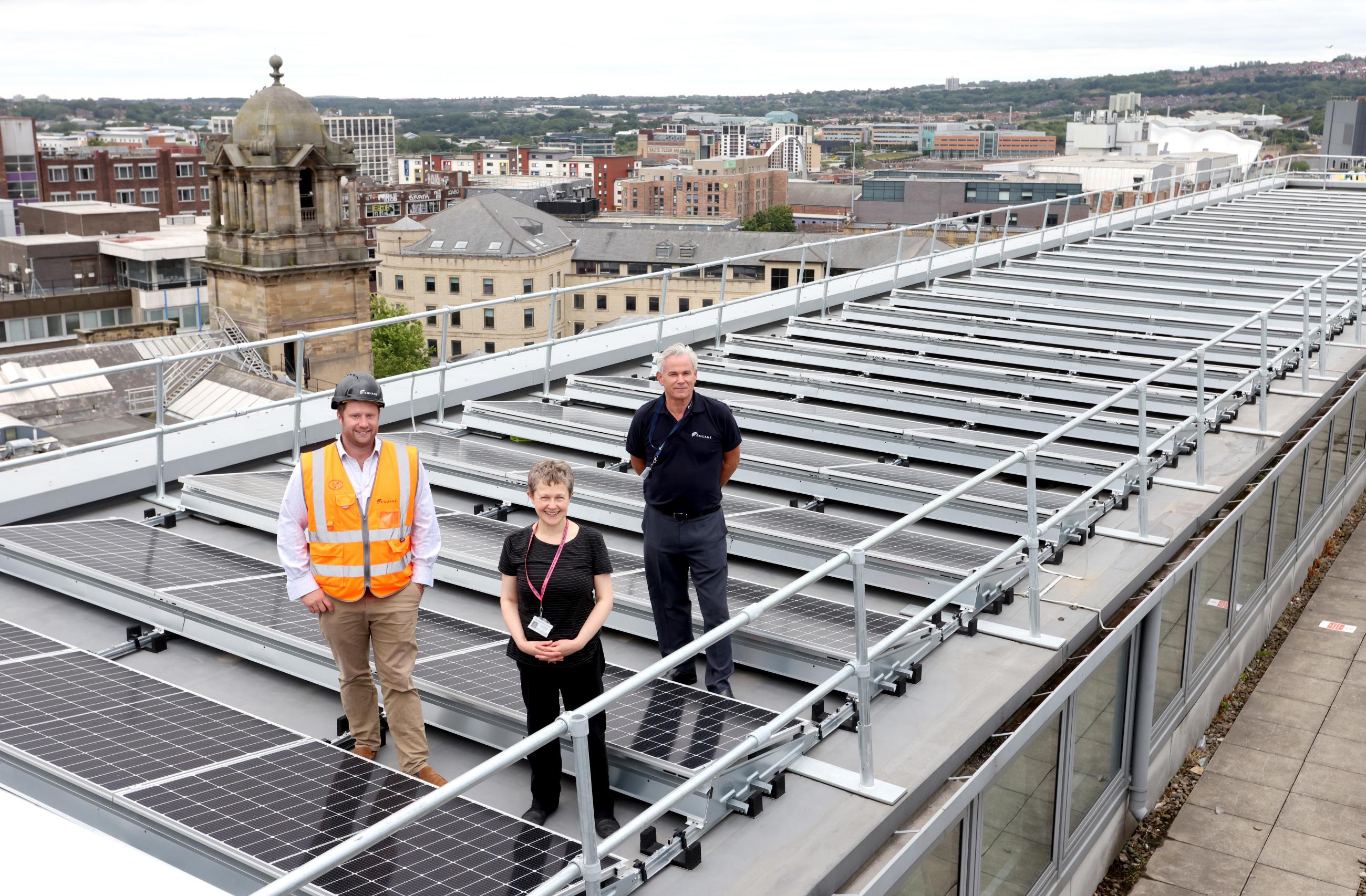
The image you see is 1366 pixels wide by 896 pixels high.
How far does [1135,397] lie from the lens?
11.7 m

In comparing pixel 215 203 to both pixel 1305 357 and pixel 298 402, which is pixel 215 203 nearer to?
pixel 298 402

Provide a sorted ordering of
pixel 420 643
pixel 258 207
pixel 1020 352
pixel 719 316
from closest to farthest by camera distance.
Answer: pixel 420 643, pixel 1020 352, pixel 719 316, pixel 258 207

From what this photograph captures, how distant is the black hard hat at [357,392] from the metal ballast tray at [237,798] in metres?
1.48

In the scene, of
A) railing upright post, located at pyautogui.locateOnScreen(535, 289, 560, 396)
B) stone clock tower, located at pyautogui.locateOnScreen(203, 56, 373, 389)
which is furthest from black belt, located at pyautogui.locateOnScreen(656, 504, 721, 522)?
stone clock tower, located at pyautogui.locateOnScreen(203, 56, 373, 389)

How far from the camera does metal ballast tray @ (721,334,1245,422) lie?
458 inches

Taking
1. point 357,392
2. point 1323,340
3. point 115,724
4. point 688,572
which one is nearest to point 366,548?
point 357,392

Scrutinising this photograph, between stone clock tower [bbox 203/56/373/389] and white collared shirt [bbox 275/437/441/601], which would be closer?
white collared shirt [bbox 275/437/441/601]

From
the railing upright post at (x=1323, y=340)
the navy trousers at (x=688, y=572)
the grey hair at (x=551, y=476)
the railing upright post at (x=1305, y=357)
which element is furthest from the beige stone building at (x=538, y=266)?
the grey hair at (x=551, y=476)

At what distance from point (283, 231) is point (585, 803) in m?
57.4

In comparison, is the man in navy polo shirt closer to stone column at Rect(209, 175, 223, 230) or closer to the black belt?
the black belt

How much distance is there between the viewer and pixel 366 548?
518 centimetres

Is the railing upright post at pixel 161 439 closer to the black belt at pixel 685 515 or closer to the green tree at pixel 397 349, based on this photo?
the black belt at pixel 685 515

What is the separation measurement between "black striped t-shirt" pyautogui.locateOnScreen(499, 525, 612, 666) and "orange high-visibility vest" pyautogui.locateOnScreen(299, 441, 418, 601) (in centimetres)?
58

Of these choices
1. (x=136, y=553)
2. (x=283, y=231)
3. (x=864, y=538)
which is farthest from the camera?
(x=283, y=231)
